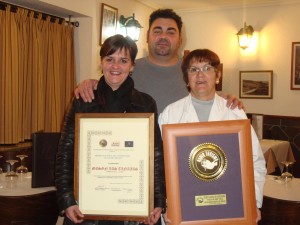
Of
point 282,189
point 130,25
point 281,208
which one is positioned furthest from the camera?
point 130,25

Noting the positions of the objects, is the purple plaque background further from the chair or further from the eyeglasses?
the chair

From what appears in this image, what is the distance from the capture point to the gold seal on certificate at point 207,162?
183 cm

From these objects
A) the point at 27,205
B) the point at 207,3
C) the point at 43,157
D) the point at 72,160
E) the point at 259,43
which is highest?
the point at 207,3

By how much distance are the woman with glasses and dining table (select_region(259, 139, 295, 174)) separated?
124 inches

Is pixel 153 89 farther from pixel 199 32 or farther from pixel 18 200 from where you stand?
pixel 199 32

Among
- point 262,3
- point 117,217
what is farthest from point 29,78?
point 262,3

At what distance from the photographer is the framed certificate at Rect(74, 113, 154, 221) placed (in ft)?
5.91

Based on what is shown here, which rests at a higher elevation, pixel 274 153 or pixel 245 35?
pixel 245 35

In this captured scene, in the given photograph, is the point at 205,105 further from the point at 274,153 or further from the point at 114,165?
the point at 274,153

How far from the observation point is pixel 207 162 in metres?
1.83

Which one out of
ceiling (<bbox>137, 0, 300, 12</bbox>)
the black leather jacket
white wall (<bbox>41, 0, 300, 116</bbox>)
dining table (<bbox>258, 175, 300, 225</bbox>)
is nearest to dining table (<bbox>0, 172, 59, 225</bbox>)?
the black leather jacket

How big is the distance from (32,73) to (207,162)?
3.62 m

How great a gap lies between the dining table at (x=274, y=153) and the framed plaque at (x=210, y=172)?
3317 mm

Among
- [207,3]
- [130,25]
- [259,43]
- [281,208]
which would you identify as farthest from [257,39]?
[281,208]
